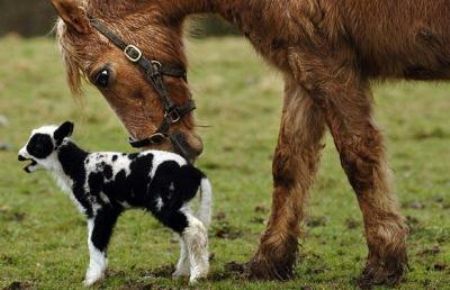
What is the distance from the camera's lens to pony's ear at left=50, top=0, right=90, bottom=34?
672 cm

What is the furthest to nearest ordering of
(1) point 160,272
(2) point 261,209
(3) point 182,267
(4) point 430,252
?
(2) point 261,209
(4) point 430,252
(1) point 160,272
(3) point 182,267

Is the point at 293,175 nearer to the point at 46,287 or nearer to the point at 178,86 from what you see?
the point at 178,86

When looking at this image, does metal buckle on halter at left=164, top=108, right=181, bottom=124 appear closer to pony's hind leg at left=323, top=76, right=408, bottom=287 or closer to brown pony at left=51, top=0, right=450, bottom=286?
brown pony at left=51, top=0, right=450, bottom=286

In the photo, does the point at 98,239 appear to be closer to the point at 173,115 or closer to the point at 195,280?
the point at 195,280

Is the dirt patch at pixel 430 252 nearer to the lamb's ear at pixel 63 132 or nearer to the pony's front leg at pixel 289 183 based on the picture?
the pony's front leg at pixel 289 183

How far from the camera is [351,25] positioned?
20.5 ft

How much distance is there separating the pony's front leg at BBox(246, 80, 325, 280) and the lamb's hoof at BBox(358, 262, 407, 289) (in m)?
0.73

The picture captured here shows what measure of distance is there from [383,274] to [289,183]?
3.60ft

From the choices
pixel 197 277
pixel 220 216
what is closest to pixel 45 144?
pixel 197 277

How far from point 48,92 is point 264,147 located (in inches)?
265

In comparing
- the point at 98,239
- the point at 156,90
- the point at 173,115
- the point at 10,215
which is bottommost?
the point at 10,215

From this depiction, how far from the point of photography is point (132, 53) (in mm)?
6789

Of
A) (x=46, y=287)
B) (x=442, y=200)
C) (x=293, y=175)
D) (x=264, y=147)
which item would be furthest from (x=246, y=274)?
(x=264, y=147)

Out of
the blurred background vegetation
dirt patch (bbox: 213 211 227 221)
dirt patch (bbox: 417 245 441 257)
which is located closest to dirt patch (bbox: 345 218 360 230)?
dirt patch (bbox: 213 211 227 221)
